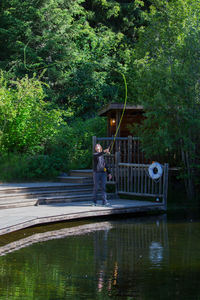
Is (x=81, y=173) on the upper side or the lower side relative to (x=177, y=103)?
lower

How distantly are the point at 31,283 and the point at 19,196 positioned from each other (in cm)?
734

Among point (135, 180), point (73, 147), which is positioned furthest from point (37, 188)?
point (73, 147)

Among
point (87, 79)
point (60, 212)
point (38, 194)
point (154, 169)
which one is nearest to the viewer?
point (60, 212)

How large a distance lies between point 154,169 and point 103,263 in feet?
22.8

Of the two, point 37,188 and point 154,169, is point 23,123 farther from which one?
point 154,169

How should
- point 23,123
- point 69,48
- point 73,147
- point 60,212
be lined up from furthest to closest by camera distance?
point 69,48
point 73,147
point 23,123
point 60,212

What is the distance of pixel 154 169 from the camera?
580 inches

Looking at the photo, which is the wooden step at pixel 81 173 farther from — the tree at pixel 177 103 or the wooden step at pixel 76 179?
the tree at pixel 177 103

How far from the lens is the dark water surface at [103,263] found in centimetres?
639

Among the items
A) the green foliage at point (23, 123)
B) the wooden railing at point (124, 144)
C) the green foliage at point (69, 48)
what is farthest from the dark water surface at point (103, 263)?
the green foliage at point (69, 48)

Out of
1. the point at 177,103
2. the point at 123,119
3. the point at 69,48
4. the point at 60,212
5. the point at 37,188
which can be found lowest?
the point at 60,212

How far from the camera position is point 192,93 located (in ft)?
50.1

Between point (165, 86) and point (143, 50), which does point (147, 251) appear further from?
point (143, 50)

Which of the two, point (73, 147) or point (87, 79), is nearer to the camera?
point (73, 147)
